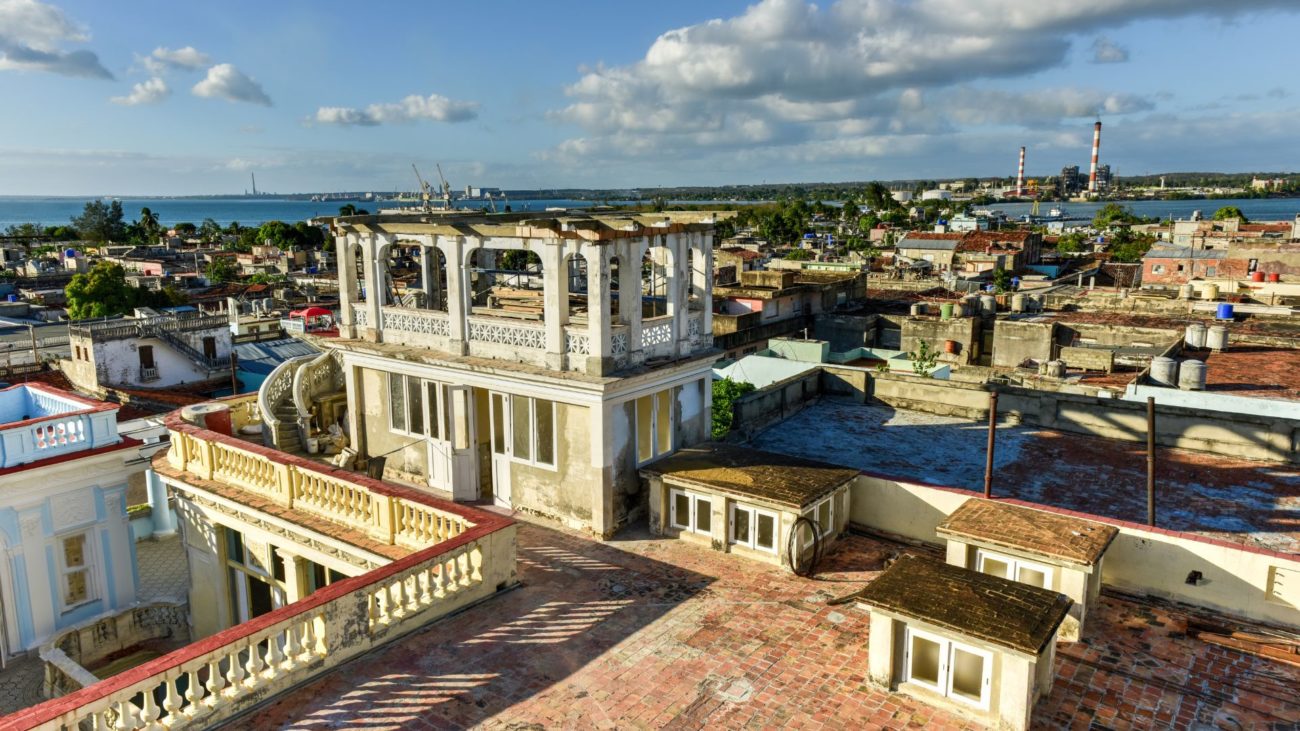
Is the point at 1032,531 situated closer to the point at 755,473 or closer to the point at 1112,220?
the point at 755,473

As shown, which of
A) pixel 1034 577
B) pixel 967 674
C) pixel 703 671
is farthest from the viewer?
pixel 1034 577

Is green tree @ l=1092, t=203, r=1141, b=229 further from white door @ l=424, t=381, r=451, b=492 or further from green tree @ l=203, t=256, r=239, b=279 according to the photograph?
white door @ l=424, t=381, r=451, b=492

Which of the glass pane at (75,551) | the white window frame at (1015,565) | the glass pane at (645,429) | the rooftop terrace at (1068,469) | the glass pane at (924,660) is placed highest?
the glass pane at (645,429)

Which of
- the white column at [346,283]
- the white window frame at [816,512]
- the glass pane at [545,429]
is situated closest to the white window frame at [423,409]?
the white column at [346,283]

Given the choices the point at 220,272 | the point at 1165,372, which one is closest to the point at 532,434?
the point at 1165,372

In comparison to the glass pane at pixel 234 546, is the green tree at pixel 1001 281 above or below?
above

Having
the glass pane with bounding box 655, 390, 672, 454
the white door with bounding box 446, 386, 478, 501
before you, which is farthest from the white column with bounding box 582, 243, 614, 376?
the white door with bounding box 446, 386, 478, 501

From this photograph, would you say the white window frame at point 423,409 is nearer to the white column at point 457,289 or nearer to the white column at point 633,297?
the white column at point 457,289
